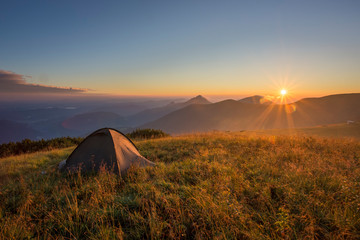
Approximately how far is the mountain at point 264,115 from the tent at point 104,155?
178 feet

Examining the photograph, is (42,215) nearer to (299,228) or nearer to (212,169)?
(212,169)

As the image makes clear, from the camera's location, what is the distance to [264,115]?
467ft

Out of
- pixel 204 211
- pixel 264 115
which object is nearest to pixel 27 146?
pixel 204 211

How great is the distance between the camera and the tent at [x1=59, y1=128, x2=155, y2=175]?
18.9ft

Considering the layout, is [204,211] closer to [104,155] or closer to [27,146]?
[104,155]

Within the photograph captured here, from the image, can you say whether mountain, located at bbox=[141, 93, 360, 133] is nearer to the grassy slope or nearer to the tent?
the tent

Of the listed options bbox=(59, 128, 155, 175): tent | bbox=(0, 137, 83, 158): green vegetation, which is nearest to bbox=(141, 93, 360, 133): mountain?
bbox=(0, 137, 83, 158): green vegetation

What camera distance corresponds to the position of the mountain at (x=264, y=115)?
331 ft

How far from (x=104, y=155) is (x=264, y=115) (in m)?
160

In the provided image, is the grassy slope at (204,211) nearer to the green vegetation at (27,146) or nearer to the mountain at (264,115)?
the green vegetation at (27,146)

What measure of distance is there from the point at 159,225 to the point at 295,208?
2.65 m

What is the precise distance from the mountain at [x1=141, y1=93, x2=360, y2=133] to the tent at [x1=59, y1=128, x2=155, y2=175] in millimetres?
54181

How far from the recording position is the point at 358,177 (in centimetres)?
397

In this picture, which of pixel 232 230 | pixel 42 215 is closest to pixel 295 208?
pixel 232 230
